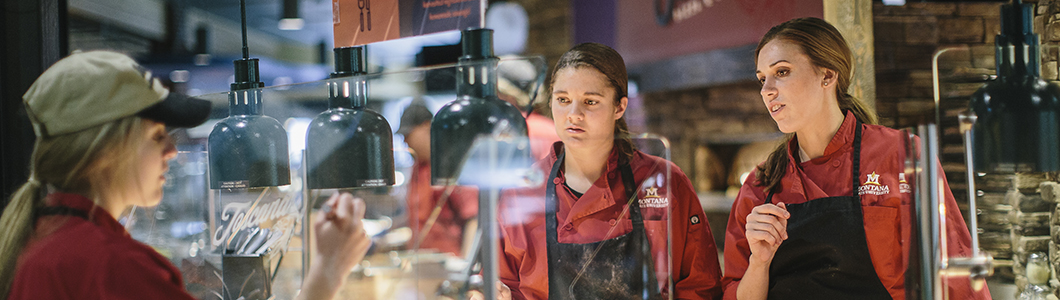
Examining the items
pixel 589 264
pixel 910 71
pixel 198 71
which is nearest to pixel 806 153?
pixel 589 264

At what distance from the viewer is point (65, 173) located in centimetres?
116

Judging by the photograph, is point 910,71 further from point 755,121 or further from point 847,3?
point 755,121

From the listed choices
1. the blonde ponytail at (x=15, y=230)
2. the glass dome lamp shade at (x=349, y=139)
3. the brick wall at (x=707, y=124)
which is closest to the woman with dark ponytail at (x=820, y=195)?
the glass dome lamp shade at (x=349, y=139)

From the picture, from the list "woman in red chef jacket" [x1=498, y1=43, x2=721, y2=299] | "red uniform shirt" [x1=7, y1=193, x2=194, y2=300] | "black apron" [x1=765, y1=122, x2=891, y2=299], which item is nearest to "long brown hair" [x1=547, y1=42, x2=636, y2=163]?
"woman in red chef jacket" [x1=498, y1=43, x2=721, y2=299]

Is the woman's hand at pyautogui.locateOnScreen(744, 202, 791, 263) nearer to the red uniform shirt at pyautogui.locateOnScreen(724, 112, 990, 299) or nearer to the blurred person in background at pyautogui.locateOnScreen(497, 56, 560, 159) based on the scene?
the red uniform shirt at pyautogui.locateOnScreen(724, 112, 990, 299)

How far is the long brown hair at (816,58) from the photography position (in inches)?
59.9

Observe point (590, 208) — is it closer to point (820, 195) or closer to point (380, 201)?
point (380, 201)

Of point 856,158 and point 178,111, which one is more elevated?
point 178,111

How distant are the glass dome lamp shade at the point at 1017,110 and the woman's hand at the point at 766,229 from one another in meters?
0.36

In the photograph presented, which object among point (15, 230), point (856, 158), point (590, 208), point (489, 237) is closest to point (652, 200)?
point (590, 208)

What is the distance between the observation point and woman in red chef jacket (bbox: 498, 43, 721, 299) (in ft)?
4.55

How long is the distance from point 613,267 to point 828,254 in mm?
506

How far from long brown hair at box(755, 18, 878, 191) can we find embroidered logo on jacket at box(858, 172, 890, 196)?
16 cm

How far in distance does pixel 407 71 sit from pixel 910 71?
1708mm
